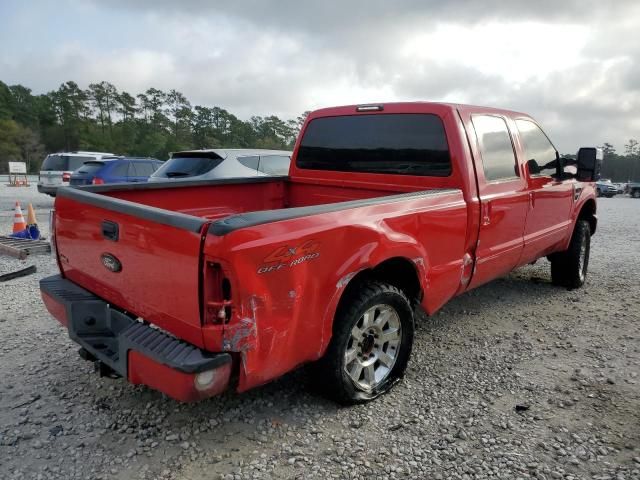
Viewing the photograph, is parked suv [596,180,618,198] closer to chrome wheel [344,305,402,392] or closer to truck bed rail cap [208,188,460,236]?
chrome wheel [344,305,402,392]

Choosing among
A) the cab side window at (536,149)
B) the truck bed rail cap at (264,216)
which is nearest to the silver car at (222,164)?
the cab side window at (536,149)

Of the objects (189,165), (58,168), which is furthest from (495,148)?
(58,168)

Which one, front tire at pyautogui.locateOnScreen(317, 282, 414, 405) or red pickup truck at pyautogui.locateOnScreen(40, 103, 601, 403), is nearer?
red pickup truck at pyautogui.locateOnScreen(40, 103, 601, 403)

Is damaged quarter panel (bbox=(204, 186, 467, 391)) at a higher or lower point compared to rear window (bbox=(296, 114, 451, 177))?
lower

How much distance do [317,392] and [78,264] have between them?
1756 mm

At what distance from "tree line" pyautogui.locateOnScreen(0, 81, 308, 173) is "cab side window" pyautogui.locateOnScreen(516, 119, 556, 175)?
53.6 metres

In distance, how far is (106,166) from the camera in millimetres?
12367

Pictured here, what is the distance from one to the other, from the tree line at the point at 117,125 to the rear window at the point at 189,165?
5171 centimetres

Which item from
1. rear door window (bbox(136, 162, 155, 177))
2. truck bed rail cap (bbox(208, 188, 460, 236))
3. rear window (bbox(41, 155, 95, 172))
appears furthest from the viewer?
rear window (bbox(41, 155, 95, 172))

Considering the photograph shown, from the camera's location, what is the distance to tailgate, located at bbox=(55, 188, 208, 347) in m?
2.14

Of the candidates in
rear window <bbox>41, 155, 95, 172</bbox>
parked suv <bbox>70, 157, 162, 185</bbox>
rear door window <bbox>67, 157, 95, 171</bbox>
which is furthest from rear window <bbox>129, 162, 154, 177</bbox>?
rear window <bbox>41, 155, 95, 172</bbox>

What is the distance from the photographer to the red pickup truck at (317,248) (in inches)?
83.4

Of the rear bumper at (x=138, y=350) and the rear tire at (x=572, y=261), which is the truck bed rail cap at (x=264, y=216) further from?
the rear tire at (x=572, y=261)

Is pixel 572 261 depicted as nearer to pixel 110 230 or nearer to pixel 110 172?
pixel 110 230
